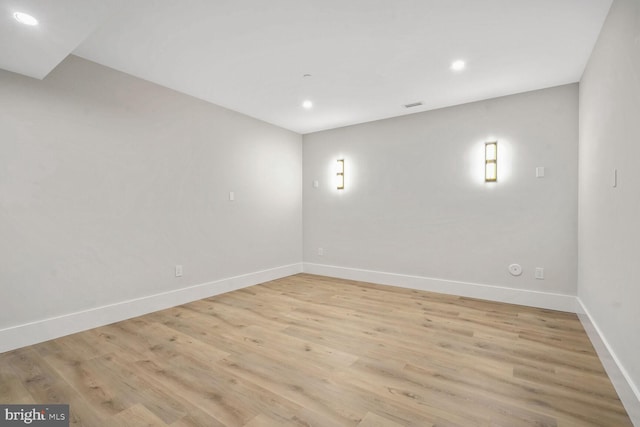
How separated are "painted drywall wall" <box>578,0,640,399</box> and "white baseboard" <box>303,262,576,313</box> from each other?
1.86 feet

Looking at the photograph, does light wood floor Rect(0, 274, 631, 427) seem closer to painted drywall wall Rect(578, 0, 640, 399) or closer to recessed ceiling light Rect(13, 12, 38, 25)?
painted drywall wall Rect(578, 0, 640, 399)

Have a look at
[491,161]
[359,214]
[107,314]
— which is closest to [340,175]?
[359,214]

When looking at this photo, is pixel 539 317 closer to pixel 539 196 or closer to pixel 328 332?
pixel 539 196

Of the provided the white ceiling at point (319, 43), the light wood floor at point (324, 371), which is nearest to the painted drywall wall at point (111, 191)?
the white ceiling at point (319, 43)

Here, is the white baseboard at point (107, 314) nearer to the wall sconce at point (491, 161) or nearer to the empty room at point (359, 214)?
the empty room at point (359, 214)

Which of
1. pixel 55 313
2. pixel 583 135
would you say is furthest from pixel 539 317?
pixel 55 313

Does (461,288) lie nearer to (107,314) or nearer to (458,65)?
(458,65)

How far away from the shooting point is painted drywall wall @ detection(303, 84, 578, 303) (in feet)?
11.3

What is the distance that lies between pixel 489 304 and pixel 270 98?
3658 millimetres

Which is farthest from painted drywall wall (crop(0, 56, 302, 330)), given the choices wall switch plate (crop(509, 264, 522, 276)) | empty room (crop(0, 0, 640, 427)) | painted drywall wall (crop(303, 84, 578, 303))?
wall switch plate (crop(509, 264, 522, 276))

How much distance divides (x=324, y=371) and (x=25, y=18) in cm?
291

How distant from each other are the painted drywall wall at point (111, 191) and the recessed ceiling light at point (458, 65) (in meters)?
2.84

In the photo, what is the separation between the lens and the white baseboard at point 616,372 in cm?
160

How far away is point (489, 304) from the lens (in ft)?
11.9
